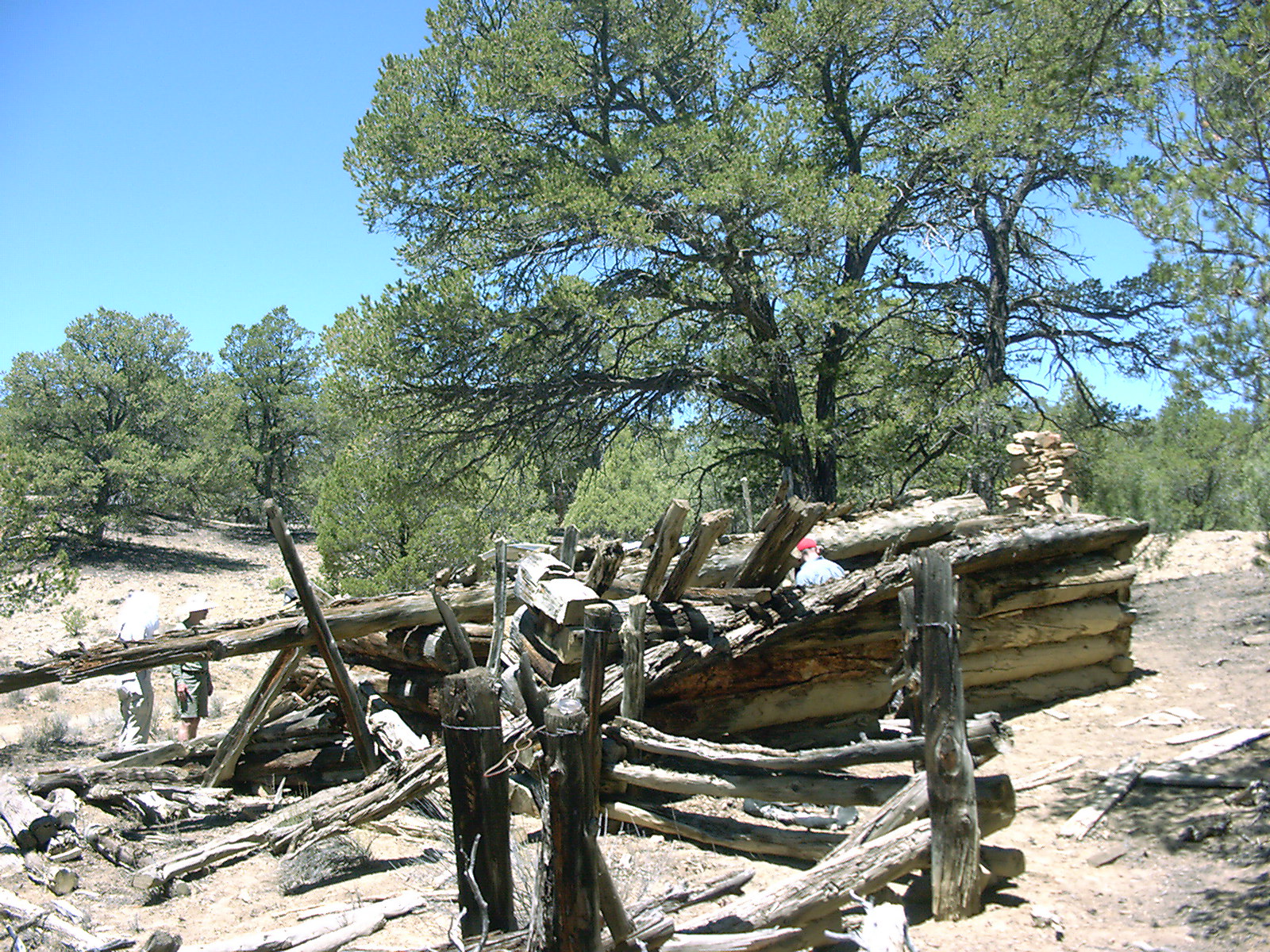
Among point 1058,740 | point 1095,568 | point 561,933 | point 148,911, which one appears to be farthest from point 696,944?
point 1095,568

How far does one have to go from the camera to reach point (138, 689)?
8812 millimetres

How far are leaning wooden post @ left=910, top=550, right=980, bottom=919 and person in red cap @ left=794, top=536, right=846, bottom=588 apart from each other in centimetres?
245

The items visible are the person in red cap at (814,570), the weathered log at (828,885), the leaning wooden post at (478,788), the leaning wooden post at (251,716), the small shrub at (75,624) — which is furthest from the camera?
the small shrub at (75,624)

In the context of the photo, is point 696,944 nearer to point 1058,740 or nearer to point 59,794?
point 1058,740

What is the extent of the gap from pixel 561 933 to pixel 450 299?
11.1 metres

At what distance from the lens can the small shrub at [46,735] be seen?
1006cm

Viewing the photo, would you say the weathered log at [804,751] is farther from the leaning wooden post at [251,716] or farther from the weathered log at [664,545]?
the leaning wooden post at [251,716]

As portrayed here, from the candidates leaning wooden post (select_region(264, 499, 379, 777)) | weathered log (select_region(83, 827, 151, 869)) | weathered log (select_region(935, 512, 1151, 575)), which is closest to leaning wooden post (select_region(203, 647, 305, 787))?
leaning wooden post (select_region(264, 499, 379, 777))

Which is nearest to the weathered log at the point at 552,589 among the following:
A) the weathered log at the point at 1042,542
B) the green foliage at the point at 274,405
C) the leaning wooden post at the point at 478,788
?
the leaning wooden post at the point at 478,788

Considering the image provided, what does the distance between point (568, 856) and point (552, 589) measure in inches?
125

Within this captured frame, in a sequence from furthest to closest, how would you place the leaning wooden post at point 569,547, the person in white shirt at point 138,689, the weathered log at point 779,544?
the person in white shirt at point 138,689
the leaning wooden post at point 569,547
the weathered log at point 779,544

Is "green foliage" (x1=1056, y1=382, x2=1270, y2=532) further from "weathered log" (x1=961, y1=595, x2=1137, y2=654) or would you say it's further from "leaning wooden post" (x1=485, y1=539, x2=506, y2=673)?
"leaning wooden post" (x1=485, y1=539, x2=506, y2=673)

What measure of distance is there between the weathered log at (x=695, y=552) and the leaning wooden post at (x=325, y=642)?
7.93 ft

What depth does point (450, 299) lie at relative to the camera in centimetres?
1318
